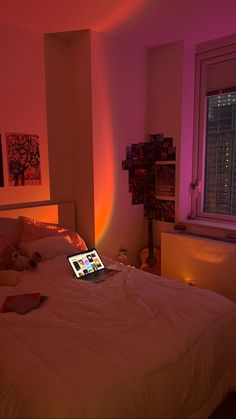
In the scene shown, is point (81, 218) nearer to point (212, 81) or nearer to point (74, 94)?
point (74, 94)

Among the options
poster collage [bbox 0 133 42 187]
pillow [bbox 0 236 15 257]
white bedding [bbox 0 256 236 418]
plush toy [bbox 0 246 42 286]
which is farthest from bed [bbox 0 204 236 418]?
poster collage [bbox 0 133 42 187]

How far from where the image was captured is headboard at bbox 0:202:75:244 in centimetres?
270

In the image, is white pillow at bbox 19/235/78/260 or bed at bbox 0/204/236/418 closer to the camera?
bed at bbox 0/204/236/418

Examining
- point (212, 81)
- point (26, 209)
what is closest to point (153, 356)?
point (26, 209)

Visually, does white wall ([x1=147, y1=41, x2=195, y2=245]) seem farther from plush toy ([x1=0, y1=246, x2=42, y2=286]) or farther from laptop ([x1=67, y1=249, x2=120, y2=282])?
plush toy ([x1=0, y1=246, x2=42, y2=286])

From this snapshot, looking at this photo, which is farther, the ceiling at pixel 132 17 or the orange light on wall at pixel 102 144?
the orange light on wall at pixel 102 144

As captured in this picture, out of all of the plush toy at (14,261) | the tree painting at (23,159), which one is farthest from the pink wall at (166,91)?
the plush toy at (14,261)

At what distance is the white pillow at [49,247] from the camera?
8.45 ft

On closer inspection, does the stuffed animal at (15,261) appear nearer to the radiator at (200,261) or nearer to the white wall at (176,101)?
the radiator at (200,261)

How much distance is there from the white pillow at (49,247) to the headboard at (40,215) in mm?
189

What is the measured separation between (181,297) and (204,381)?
494 millimetres

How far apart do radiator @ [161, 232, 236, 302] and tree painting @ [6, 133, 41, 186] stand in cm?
143

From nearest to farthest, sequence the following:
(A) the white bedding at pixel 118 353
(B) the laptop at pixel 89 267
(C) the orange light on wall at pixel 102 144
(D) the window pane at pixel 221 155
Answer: (A) the white bedding at pixel 118 353
(B) the laptop at pixel 89 267
(C) the orange light on wall at pixel 102 144
(D) the window pane at pixel 221 155

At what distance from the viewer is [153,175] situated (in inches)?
138
